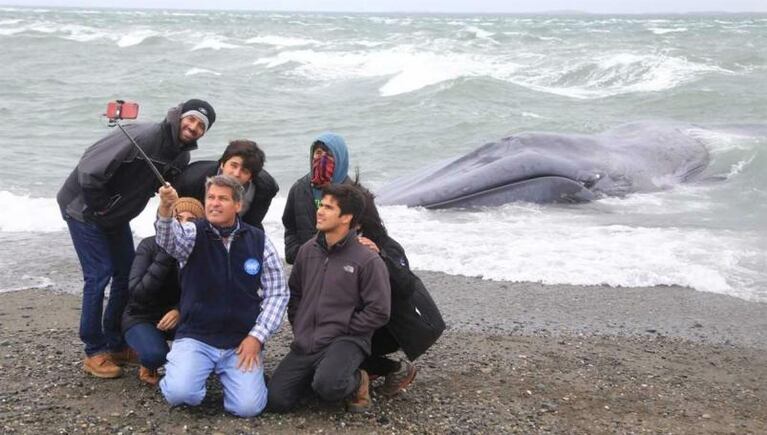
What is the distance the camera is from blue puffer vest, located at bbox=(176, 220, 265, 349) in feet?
14.8

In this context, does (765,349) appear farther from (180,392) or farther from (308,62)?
(308,62)

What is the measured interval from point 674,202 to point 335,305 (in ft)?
24.1

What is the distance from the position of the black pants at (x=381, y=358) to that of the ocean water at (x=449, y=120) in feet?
9.40

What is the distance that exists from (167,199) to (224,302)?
678 millimetres

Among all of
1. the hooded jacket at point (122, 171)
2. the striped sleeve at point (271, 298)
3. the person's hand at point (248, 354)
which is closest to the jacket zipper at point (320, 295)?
the striped sleeve at point (271, 298)

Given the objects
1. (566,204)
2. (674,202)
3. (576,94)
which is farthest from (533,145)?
(576,94)

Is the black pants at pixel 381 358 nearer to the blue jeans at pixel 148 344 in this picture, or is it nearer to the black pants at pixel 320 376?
the black pants at pixel 320 376

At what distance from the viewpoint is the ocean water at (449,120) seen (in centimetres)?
823

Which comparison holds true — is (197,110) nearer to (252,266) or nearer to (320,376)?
(252,266)

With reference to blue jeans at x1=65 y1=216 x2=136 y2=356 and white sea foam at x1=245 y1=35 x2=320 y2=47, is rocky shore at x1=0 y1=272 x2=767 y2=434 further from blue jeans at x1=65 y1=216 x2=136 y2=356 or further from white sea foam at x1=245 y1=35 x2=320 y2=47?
white sea foam at x1=245 y1=35 x2=320 y2=47

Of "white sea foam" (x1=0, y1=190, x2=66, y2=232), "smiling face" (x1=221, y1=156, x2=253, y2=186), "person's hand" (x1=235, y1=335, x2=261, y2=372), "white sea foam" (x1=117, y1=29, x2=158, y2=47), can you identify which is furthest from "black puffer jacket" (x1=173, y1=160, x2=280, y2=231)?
"white sea foam" (x1=117, y1=29, x2=158, y2=47)

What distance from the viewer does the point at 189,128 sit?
473 cm

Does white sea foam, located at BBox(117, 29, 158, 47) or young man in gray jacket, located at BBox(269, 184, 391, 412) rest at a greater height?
young man in gray jacket, located at BBox(269, 184, 391, 412)

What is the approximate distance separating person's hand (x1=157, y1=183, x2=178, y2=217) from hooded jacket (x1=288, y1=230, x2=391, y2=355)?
81 centimetres
